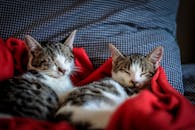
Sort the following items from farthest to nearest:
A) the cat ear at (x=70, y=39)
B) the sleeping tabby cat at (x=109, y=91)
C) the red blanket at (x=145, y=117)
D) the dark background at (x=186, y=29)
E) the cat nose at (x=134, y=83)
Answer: the dark background at (x=186, y=29) → the cat ear at (x=70, y=39) → the cat nose at (x=134, y=83) → the sleeping tabby cat at (x=109, y=91) → the red blanket at (x=145, y=117)

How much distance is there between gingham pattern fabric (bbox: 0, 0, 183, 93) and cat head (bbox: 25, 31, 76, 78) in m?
0.16

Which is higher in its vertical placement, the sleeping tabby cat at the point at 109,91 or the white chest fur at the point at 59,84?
the sleeping tabby cat at the point at 109,91

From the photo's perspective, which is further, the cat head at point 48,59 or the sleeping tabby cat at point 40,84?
the cat head at point 48,59

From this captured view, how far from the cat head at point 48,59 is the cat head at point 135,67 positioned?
0.74 ft

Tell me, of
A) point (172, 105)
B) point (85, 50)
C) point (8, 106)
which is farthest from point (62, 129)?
point (85, 50)

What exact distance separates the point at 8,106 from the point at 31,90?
0.13m

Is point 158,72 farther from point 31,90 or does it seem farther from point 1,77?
point 1,77

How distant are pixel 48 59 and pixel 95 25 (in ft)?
1.14

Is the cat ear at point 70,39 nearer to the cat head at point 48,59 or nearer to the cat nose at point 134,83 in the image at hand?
the cat head at point 48,59

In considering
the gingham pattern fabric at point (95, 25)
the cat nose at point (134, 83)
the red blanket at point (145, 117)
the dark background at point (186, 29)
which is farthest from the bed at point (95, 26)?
the dark background at point (186, 29)

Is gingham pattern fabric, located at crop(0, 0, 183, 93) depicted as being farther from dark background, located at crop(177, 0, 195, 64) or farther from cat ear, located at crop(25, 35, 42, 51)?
dark background, located at crop(177, 0, 195, 64)

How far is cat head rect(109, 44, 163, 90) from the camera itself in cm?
144

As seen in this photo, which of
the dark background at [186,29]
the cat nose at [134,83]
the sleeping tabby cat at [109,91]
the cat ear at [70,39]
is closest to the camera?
the sleeping tabby cat at [109,91]

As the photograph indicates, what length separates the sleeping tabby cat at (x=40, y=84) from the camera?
1.16 meters
